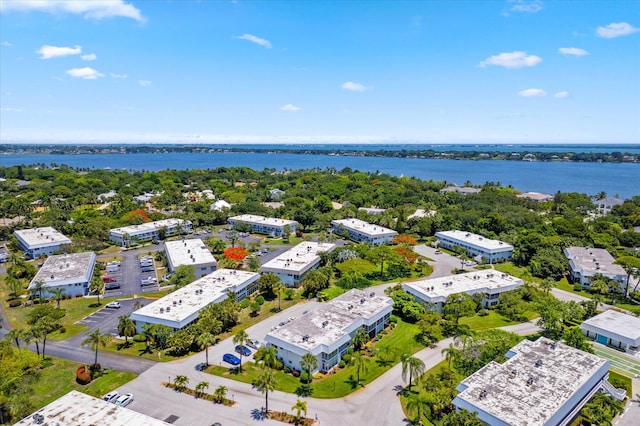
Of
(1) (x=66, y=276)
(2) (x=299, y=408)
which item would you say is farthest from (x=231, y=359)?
(1) (x=66, y=276)

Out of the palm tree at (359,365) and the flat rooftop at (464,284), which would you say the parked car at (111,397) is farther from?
the flat rooftop at (464,284)

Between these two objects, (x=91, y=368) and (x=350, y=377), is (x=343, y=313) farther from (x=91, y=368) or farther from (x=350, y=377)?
(x=91, y=368)

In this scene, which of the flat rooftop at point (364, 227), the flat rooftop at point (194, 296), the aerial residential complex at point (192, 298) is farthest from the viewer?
the flat rooftop at point (364, 227)

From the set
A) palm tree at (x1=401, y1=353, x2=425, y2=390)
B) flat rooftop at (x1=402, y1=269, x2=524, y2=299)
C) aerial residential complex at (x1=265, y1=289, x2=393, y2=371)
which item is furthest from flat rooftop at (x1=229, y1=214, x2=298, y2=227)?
palm tree at (x1=401, y1=353, x2=425, y2=390)

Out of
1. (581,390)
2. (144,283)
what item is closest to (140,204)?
(144,283)

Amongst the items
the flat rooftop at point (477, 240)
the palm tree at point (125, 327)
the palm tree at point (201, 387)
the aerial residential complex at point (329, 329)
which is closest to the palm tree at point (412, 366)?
the aerial residential complex at point (329, 329)

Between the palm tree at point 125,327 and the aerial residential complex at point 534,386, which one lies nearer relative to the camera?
the aerial residential complex at point 534,386

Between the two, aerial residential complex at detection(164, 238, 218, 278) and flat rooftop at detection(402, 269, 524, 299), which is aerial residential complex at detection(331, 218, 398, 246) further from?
aerial residential complex at detection(164, 238, 218, 278)
